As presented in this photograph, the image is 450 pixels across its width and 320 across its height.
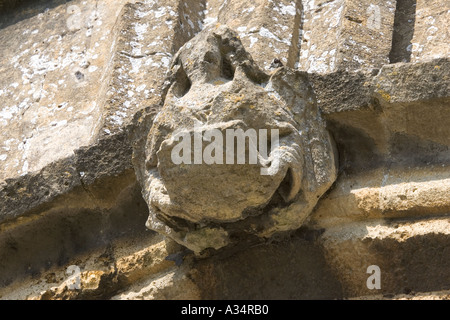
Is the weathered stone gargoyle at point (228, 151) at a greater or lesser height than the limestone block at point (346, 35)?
lesser

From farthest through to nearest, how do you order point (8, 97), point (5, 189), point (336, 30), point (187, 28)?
1. point (8, 97)
2. point (187, 28)
3. point (336, 30)
4. point (5, 189)

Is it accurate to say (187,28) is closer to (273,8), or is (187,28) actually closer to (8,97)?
(273,8)

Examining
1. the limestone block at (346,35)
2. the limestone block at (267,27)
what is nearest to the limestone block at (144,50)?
the limestone block at (267,27)

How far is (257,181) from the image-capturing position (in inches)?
118

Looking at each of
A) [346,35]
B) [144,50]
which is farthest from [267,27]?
[144,50]

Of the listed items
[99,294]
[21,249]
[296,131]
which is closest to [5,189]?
[21,249]

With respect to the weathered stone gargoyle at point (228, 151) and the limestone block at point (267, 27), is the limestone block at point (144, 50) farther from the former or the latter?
the weathered stone gargoyle at point (228, 151)

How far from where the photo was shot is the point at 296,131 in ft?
10.3

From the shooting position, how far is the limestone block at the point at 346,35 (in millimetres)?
3777

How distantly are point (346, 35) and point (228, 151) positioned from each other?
1125 millimetres

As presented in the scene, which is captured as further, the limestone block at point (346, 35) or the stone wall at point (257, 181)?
the limestone block at point (346, 35)

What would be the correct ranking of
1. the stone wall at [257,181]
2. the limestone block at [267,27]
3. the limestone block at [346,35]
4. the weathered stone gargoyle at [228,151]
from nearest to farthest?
the weathered stone gargoyle at [228,151], the stone wall at [257,181], the limestone block at [346,35], the limestone block at [267,27]

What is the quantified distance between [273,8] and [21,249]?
136 centimetres

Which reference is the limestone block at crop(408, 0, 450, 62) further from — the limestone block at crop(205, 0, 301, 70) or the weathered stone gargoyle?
the weathered stone gargoyle
